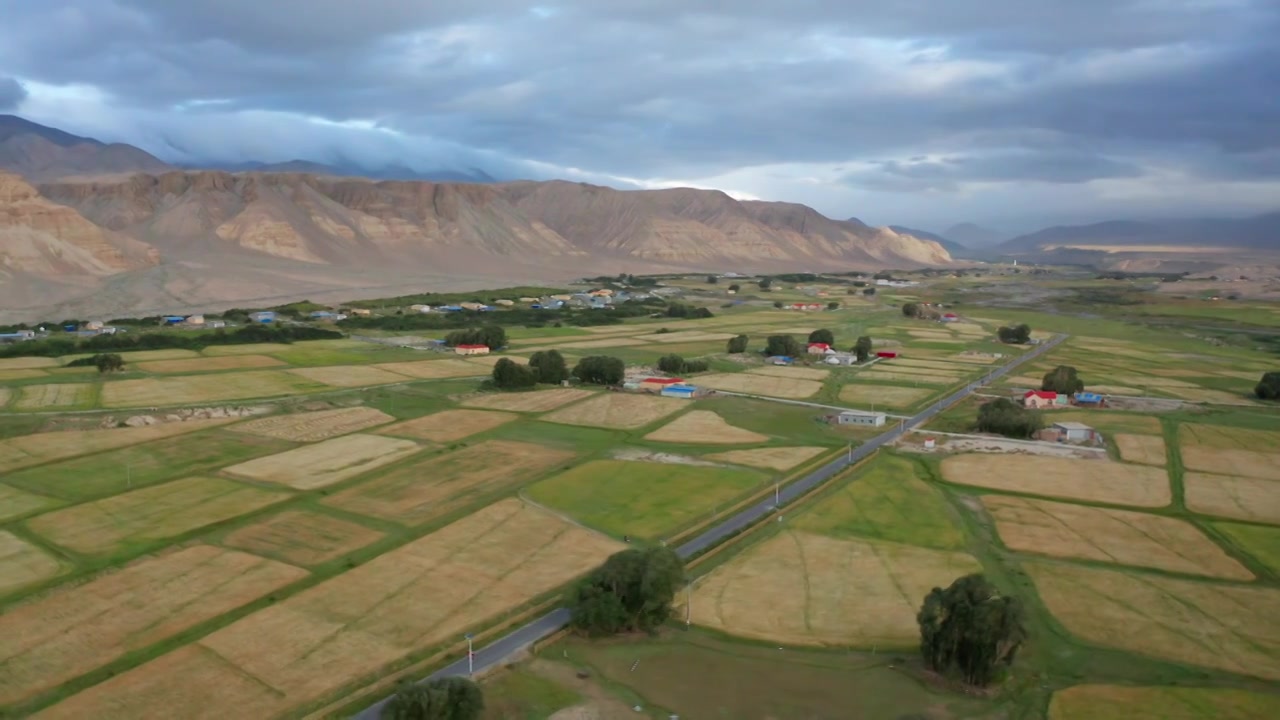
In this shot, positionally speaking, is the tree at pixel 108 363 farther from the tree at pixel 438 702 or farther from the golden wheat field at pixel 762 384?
the tree at pixel 438 702

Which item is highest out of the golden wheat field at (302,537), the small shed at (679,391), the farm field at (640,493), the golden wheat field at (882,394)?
the small shed at (679,391)

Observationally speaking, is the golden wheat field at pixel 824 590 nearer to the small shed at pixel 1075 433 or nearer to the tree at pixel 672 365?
the small shed at pixel 1075 433

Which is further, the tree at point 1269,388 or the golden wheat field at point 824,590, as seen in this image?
the tree at point 1269,388

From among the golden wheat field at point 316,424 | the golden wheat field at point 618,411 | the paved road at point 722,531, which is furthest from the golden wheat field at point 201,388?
the paved road at point 722,531

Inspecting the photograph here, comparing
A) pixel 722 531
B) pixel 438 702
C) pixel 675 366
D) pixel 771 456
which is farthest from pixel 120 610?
pixel 675 366

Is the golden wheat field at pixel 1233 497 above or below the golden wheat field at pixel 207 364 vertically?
below

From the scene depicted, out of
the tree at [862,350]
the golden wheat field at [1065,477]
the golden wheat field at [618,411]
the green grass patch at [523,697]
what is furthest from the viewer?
the tree at [862,350]

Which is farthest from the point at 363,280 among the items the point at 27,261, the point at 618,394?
the point at 618,394

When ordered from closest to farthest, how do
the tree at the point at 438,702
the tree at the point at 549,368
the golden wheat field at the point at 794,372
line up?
the tree at the point at 438,702, the tree at the point at 549,368, the golden wheat field at the point at 794,372

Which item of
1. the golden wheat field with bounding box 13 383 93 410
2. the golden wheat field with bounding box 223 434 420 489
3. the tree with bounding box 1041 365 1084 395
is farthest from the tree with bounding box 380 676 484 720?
the tree with bounding box 1041 365 1084 395
